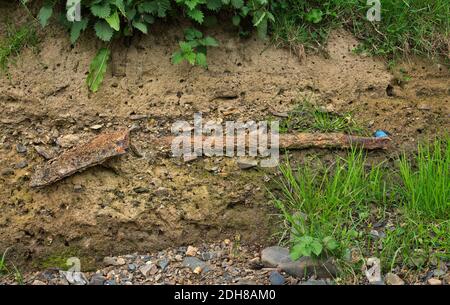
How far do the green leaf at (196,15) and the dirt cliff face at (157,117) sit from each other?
0.28 meters

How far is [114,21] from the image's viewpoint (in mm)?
3592

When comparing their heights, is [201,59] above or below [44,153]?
above

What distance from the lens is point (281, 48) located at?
404 cm

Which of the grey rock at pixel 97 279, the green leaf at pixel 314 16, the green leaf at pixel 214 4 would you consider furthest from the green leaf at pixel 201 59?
the grey rock at pixel 97 279

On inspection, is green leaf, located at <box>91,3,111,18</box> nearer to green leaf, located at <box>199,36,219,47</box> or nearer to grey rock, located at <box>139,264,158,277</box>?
green leaf, located at <box>199,36,219,47</box>

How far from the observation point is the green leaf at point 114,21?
3.57 meters

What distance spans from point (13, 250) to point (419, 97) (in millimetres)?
2754

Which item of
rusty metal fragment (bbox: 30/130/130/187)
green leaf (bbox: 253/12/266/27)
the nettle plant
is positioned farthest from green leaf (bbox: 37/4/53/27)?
green leaf (bbox: 253/12/266/27)

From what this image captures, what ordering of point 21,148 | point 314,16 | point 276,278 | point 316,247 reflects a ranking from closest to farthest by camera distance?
point 316,247
point 276,278
point 21,148
point 314,16

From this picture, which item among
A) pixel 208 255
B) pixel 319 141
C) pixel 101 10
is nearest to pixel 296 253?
pixel 208 255

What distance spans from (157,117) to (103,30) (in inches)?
24.4

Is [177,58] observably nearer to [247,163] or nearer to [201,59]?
[201,59]

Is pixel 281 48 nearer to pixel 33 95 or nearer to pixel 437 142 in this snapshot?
pixel 437 142

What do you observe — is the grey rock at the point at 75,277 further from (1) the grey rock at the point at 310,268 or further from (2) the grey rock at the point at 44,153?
(1) the grey rock at the point at 310,268
